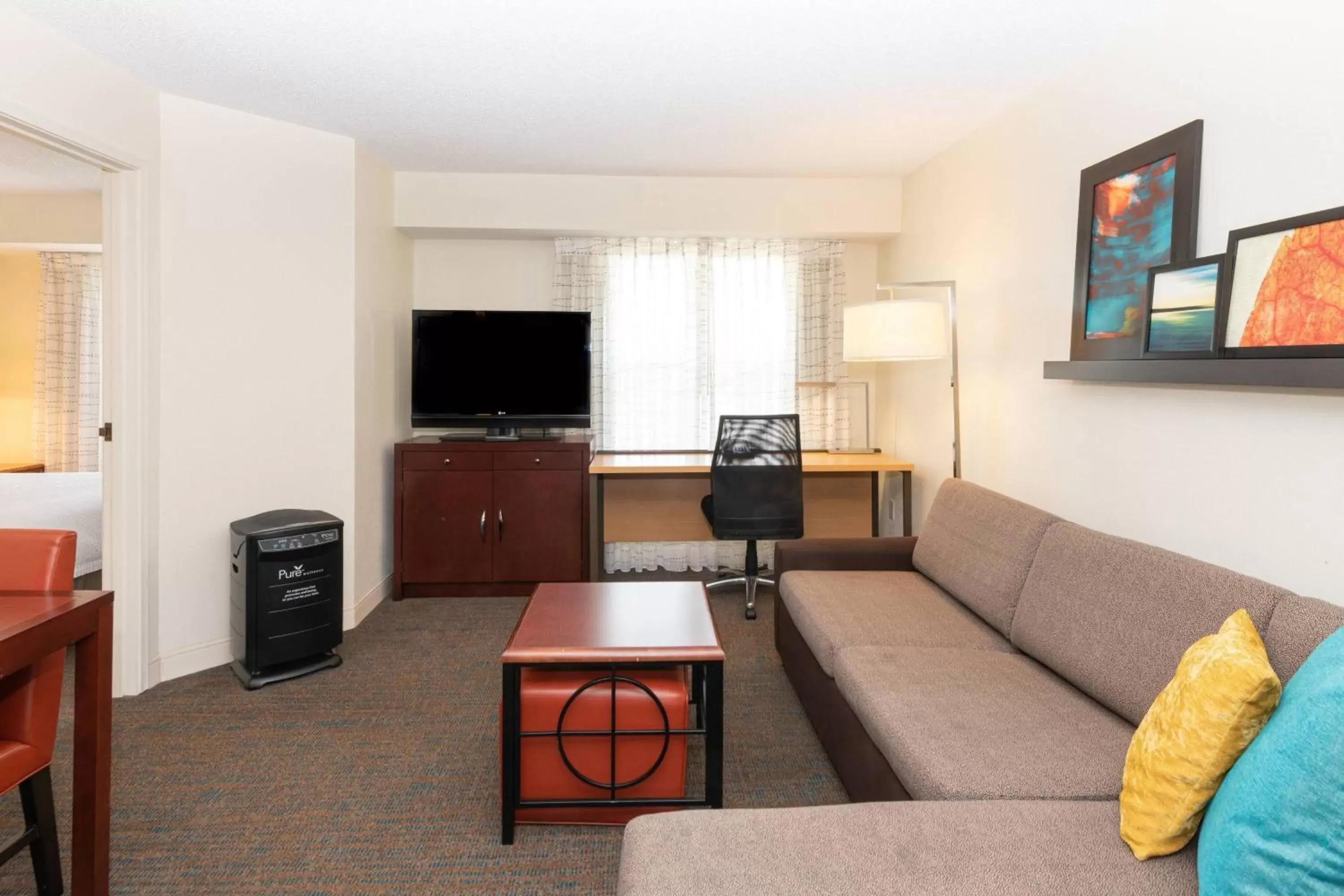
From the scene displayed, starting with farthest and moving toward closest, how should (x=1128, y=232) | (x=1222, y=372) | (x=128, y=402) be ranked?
1. (x=128, y=402)
2. (x=1128, y=232)
3. (x=1222, y=372)

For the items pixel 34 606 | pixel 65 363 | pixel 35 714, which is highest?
pixel 65 363

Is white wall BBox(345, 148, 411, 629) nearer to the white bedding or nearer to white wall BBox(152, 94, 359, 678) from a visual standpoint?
white wall BBox(152, 94, 359, 678)

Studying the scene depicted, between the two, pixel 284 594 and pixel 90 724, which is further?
pixel 284 594

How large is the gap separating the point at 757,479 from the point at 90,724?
3074 mm

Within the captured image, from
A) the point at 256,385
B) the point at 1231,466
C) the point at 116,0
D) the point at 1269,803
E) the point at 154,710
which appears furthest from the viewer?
the point at 256,385

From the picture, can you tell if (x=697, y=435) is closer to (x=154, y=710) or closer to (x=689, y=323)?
(x=689, y=323)

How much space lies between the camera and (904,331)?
355 cm

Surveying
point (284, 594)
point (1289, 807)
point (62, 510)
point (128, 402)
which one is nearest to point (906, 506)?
point (284, 594)

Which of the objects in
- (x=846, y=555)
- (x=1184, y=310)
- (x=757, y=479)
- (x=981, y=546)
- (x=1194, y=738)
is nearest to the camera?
(x=1194, y=738)

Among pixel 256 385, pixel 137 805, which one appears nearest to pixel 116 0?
pixel 256 385

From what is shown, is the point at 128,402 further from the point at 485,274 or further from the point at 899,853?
the point at 899,853

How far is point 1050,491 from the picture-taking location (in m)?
3.07

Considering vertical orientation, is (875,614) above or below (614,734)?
above

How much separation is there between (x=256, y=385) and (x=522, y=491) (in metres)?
1.51
